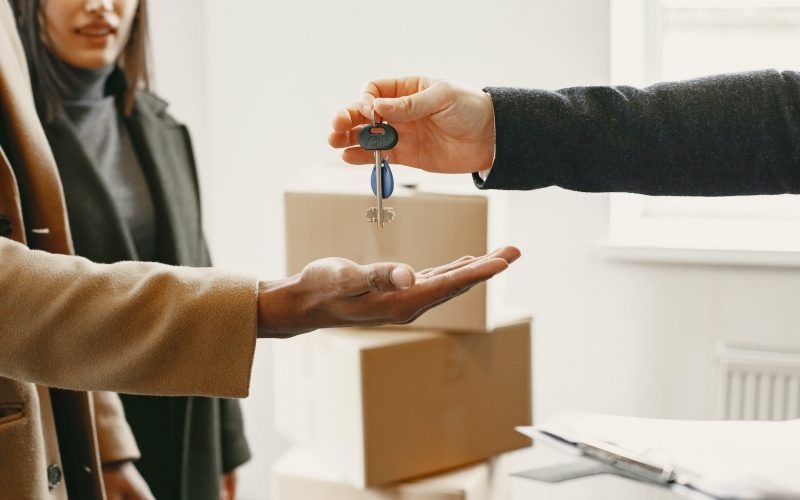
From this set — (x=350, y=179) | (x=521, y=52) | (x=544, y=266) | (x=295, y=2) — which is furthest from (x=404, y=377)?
(x=295, y=2)

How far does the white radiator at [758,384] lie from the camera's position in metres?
2.08

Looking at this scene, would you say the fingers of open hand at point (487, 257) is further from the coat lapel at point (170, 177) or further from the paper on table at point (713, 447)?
the coat lapel at point (170, 177)

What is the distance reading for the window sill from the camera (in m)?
2.10

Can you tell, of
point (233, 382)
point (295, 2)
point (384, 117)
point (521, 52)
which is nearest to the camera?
point (233, 382)

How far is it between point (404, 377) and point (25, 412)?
2.56 feet

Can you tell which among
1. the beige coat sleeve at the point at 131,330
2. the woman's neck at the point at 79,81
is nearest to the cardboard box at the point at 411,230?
the woman's neck at the point at 79,81

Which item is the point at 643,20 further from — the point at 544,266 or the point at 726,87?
the point at 726,87

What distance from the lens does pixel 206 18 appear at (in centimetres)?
253

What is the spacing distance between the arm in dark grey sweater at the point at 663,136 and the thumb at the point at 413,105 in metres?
0.07

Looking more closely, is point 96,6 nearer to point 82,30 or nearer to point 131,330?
point 82,30

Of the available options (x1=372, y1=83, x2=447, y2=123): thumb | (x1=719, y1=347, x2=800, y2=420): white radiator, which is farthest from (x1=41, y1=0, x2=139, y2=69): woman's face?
(x1=719, y1=347, x2=800, y2=420): white radiator

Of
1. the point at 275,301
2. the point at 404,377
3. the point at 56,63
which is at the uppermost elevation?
the point at 56,63

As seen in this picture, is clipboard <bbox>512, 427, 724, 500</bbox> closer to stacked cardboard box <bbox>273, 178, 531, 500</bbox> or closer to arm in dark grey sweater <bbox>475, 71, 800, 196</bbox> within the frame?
arm in dark grey sweater <bbox>475, 71, 800, 196</bbox>

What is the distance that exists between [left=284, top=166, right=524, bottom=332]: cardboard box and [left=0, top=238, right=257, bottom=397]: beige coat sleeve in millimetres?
785
